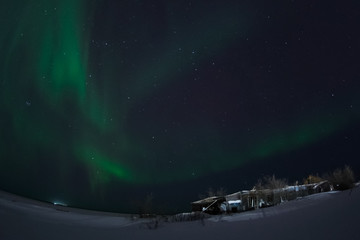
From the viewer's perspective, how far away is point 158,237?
7605 mm

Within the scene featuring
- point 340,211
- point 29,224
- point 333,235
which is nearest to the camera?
point 333,235

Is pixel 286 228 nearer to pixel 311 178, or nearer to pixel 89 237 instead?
pixel 89 237

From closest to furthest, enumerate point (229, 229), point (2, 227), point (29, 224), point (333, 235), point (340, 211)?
point (333, 235) → point (340, 211) → point (229, 229) → point (2, 227) → point (29, 224)

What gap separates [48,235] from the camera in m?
8.14

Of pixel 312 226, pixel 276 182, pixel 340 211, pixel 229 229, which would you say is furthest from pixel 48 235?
pixel 276 182

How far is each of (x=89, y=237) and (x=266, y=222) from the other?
17.1 ft

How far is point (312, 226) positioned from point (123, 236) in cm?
515

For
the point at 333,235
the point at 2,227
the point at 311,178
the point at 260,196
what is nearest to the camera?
the point at 333,235

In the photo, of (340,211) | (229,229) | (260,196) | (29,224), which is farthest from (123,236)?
(260,196)

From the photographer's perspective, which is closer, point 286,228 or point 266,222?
point 286,228

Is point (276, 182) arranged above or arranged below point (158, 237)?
above

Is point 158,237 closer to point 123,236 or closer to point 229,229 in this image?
point 123,236

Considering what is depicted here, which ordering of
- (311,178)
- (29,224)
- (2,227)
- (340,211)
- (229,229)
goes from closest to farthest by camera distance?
1. (340,211)
2. (229,229)
3. (2,227)
4. (29,224)
5. (311,178)

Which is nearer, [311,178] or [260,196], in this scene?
[260,196]
